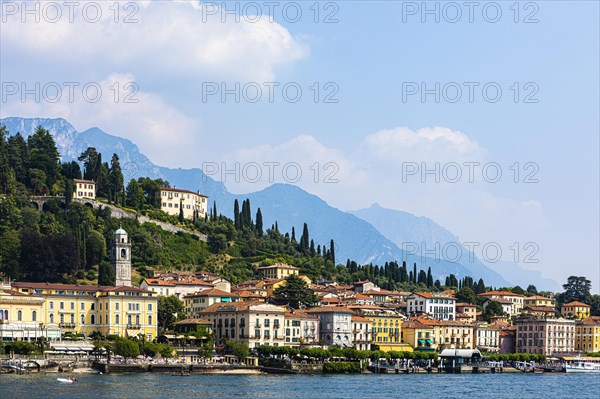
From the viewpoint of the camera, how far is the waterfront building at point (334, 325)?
356 ft

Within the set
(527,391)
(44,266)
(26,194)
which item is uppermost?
(26,194)

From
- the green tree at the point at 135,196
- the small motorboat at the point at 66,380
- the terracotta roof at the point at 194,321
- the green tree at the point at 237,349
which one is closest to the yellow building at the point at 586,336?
the terracotta roof at the point at 194,321

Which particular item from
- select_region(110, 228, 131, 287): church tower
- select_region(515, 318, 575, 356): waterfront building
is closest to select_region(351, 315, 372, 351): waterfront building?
select_region(110, 228, 131, 287): church tower

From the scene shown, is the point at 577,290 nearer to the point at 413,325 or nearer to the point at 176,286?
the point at 413,325

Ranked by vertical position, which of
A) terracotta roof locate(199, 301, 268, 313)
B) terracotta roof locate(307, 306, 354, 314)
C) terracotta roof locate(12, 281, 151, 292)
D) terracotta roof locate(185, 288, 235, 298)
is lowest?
terracotta roof locate(307, 306, 354, 314)

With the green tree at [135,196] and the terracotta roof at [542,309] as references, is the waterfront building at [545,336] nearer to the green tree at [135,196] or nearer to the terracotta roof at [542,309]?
the terracotta roof at [542,309]

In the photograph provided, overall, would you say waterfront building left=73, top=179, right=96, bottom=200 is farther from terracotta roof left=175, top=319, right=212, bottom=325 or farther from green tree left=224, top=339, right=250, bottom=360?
green tree left=224, top=339, right=250, bottom=360

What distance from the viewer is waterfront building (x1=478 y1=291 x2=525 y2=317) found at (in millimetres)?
146750

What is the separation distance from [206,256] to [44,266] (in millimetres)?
25882

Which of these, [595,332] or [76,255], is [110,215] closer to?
[76,255]

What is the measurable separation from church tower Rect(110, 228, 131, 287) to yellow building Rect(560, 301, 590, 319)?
62843 mm

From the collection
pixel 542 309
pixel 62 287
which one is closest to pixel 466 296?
pixel 542 309

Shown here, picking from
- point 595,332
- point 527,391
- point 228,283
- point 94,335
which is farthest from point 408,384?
point 595,332

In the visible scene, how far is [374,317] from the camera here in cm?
11481
